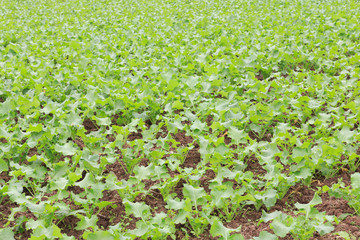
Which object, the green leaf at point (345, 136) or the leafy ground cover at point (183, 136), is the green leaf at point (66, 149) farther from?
the green leaf at point (345, 136)

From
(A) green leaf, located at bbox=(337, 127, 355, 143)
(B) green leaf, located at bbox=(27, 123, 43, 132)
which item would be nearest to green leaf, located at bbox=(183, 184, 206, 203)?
(A) green leaf, located at bbox=(337, 127, 355, 143)

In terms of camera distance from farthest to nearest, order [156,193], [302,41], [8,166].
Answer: [302,41]
[8,166]
[156,193]

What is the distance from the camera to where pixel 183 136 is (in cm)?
455

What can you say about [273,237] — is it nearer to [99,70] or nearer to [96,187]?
[96,187]

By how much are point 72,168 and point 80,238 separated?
0.79 metres

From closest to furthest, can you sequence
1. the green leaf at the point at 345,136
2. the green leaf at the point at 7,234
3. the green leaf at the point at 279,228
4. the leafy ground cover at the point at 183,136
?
the green leaf at the point at 279,228
the green leaf at the point at 7,234
the leafy ground cover at the point at 183,136
the green leaf at the point at 345,136

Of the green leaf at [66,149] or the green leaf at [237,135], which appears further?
the green leaf at [237,135]

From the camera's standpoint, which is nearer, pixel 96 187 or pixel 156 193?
pixel 96 187

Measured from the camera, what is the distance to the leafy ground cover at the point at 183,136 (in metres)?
3.08

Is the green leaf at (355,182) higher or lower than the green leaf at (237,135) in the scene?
higher

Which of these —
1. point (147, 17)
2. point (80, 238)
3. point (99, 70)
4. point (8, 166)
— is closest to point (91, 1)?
point (147, 17)

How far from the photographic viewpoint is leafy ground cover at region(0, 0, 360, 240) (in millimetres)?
3078

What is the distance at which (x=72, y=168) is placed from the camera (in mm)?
3656

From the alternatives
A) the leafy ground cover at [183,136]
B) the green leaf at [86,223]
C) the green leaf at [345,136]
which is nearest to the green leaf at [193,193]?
the leafy ground cover at [183,136]
